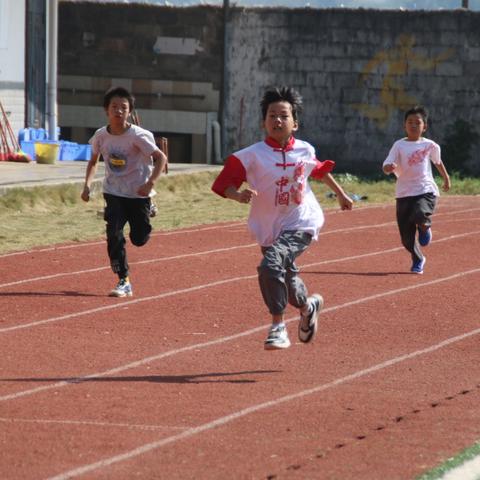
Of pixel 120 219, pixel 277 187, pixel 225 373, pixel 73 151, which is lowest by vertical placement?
pixel 73 151

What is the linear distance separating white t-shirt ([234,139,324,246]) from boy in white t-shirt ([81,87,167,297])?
2.83 meters

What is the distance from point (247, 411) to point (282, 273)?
1.62m

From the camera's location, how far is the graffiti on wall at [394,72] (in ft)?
95.5

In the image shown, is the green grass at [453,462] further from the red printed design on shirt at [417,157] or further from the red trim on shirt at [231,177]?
the red printed design on shirt at [417,157]

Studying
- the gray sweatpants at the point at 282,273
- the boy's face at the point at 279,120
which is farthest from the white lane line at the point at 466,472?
the boy's face at the point at 279,120

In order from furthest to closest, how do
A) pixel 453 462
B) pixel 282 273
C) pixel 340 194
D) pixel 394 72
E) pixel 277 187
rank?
pixel 394 72, pixel 340 194, pixel 277 187, pixel 282 273, pixel 453 462

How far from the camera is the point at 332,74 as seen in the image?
29.4m

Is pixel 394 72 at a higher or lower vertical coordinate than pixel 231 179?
higher

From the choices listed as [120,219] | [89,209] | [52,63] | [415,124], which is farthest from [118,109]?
[52,63]

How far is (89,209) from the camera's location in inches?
Result: 821

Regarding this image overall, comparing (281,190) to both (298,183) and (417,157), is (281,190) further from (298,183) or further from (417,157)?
(417,157)

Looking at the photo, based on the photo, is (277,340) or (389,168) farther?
(389,168)

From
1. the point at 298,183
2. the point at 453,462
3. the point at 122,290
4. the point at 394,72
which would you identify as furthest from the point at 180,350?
the point at 394,72

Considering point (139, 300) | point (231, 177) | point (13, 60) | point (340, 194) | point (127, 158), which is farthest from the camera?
point (13, 60)
